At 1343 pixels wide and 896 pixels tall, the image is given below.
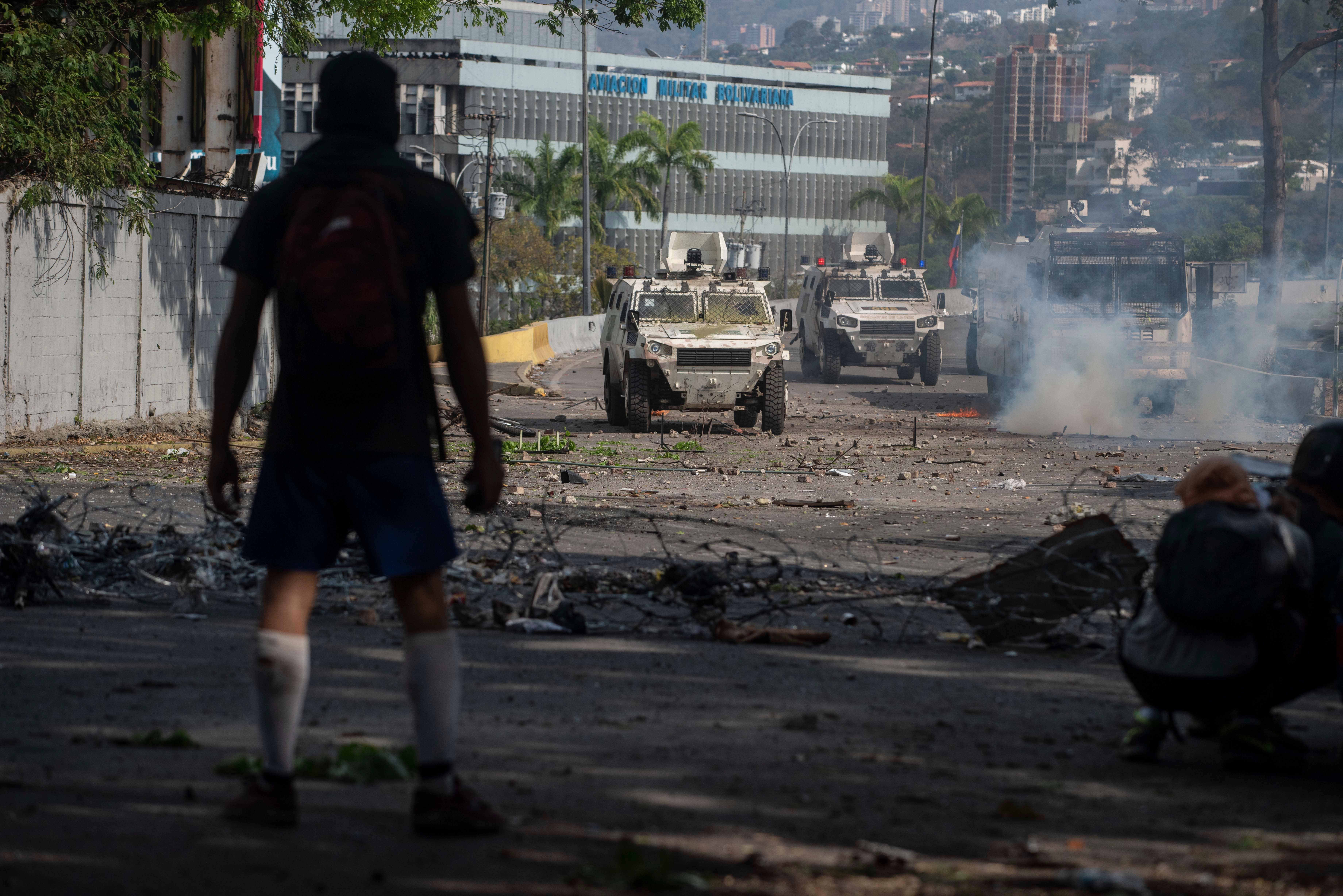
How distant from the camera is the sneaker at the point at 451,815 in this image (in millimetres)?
3213

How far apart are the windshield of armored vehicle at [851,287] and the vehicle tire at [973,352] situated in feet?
6.96

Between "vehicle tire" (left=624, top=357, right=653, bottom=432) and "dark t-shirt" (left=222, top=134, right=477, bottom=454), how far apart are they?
49.4 ft

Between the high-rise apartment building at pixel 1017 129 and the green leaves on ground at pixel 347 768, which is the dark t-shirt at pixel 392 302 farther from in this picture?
the high-rise apartment building at pixel 1017 129

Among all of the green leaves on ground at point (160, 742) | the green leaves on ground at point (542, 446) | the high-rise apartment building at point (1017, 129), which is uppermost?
the high-rise apartment building at point (1017, 129)

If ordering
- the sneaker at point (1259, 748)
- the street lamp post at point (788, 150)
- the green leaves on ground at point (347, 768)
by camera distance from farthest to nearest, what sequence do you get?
the street lamp post at point (788, 150) < the sneaker at point (1259, 748) < the green leaves on ground at point (347, 768)

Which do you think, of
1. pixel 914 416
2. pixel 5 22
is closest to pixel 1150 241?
pixel 914 416

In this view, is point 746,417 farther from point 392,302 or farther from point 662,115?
point 662,115

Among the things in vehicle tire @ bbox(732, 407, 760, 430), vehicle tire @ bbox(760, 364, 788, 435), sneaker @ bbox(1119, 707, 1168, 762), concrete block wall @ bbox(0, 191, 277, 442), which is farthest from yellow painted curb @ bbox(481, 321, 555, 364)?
sneaker @ bbox(1119, 707, 1168, 762)

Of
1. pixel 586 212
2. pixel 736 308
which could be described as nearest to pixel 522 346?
pixel 586 212

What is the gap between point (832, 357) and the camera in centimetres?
2856

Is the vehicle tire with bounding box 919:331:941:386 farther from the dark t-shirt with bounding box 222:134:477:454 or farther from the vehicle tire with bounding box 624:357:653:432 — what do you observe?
the dark t-shirt with bounding box 222:134:477:454

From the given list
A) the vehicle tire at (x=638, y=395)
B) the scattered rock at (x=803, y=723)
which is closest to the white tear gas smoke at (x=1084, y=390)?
the vehicle tire at (x=638, y=395)

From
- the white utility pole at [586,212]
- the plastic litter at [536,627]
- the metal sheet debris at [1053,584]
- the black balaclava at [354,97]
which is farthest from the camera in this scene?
the white utility pole at [586,212]

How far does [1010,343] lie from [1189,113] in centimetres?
11997
